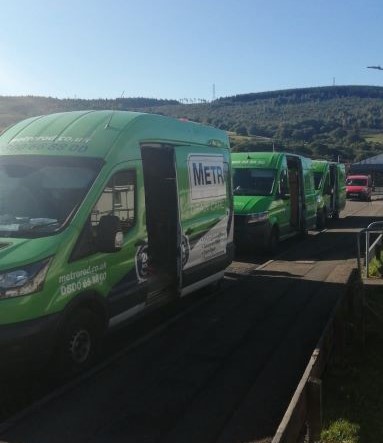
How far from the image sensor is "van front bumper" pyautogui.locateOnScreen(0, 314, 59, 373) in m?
4.77

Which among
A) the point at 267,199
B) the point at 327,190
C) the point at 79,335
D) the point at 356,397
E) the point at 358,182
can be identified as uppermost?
the point at 267,199

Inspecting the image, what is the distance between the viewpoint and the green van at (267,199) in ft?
44.4

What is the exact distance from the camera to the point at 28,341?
16.0 feet

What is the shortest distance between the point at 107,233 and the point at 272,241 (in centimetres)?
921

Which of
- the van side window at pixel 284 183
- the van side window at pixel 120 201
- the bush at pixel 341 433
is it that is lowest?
the bush at pixel 341 433

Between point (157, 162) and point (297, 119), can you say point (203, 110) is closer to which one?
point (297, 119)

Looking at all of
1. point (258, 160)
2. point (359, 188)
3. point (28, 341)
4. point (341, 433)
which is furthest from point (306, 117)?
point (28, 341)

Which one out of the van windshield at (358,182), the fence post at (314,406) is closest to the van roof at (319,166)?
the van windshield at (358,182)

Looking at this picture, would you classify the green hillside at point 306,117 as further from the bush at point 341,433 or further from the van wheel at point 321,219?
the bush at point 341,433

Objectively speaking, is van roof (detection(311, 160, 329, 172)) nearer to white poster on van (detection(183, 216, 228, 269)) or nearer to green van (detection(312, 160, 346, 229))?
green van (detection(312, 160, 346, 229))

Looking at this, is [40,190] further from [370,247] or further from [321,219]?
[321,219]

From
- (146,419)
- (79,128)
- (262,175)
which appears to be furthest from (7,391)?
(262,175)

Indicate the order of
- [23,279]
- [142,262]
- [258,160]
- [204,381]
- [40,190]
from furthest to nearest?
[258,160] < [142,262] < [40,190] < [204,381] < [23,279]

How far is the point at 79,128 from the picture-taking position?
6.48m
